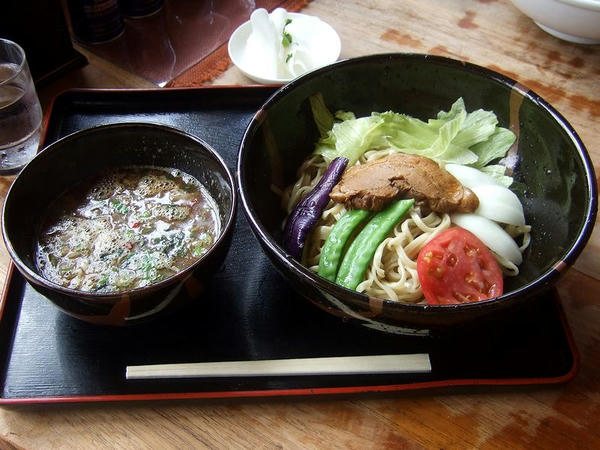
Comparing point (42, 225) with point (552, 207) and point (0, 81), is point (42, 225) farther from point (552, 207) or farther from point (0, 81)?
point (552, 207)

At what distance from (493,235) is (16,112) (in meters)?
1.47

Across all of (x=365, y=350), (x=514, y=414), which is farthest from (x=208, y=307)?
(x=514, y=414)

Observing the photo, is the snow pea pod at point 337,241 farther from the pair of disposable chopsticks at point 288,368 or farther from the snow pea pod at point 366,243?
the pair of disposable chopsticks at point 288,368

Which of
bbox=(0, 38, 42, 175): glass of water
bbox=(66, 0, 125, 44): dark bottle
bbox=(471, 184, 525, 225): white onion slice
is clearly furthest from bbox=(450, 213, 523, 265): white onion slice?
bbox=(66, 0, 125, 44): dark bottle

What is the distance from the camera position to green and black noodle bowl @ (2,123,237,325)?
126 cm

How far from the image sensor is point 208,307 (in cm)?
149

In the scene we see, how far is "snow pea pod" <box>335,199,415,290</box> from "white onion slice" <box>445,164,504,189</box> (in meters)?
0.19

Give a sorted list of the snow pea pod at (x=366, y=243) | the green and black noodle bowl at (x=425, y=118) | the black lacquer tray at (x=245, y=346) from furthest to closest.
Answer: the snow pea pod at (x=366, y=243), the black lacquer tray at (x=245, y=346), the green and black noodle bowl at (x=425, y=118)

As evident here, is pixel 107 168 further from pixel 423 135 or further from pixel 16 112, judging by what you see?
pixel 423 135

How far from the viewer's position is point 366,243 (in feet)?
4.94

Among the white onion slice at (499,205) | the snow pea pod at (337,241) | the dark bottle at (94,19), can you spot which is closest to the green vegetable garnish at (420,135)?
the white onion slice at (499,205)

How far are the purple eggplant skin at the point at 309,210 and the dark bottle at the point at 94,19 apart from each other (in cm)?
136

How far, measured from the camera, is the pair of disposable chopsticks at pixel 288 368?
134 cm

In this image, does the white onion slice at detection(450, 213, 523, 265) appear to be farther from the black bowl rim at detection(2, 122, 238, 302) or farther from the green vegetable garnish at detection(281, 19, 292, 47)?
the green vegetable garnish at detection(281, 19, 292, 47)
